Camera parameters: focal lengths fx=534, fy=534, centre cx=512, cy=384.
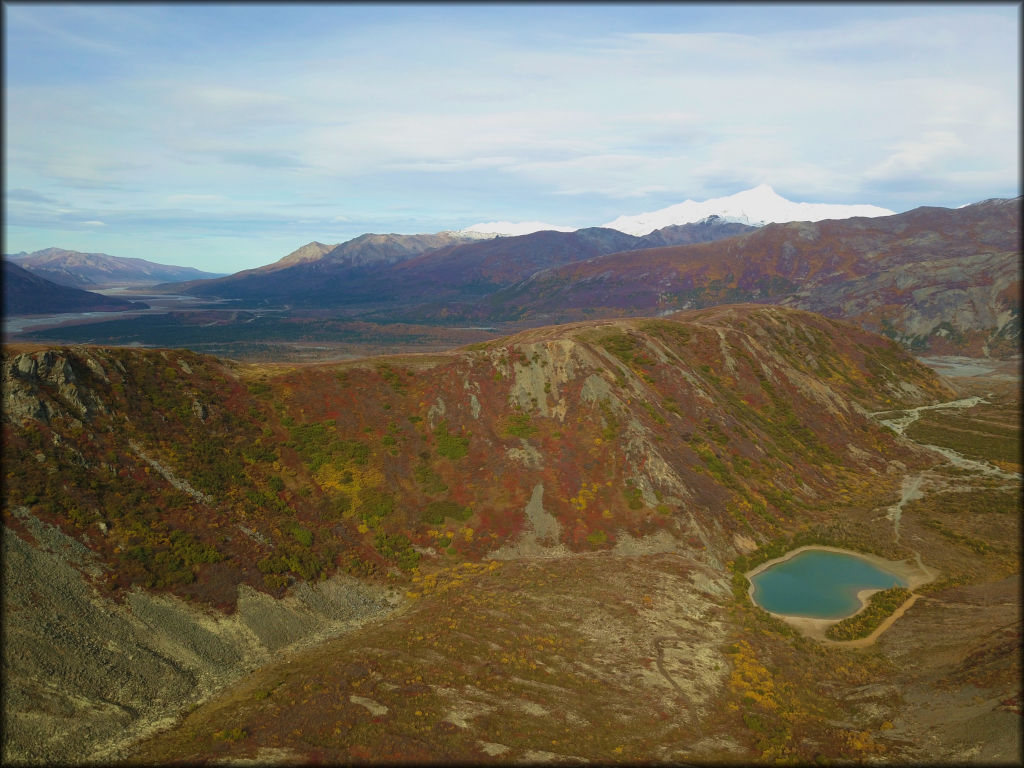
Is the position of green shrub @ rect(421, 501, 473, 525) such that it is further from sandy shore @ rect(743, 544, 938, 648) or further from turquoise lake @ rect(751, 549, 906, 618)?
turquoise lake @ rect(751, 549, 906, 618)

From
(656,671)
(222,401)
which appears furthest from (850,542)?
(222,401)

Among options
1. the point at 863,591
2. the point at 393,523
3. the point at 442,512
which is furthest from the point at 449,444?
the point at 863,591

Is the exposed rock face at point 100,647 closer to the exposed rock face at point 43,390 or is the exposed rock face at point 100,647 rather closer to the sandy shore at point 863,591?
the exposed rock face at point 43,390

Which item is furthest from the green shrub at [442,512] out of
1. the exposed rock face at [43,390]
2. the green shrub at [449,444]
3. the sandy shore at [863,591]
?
the exposed rock face at [43,390]

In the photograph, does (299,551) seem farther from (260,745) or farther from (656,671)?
Result: (656,671)

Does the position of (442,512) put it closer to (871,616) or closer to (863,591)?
(871,616)

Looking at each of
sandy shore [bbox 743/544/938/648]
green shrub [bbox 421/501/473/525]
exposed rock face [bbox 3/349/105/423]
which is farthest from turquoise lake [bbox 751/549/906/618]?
exposed rock face [bbox 3/349/105/423]
